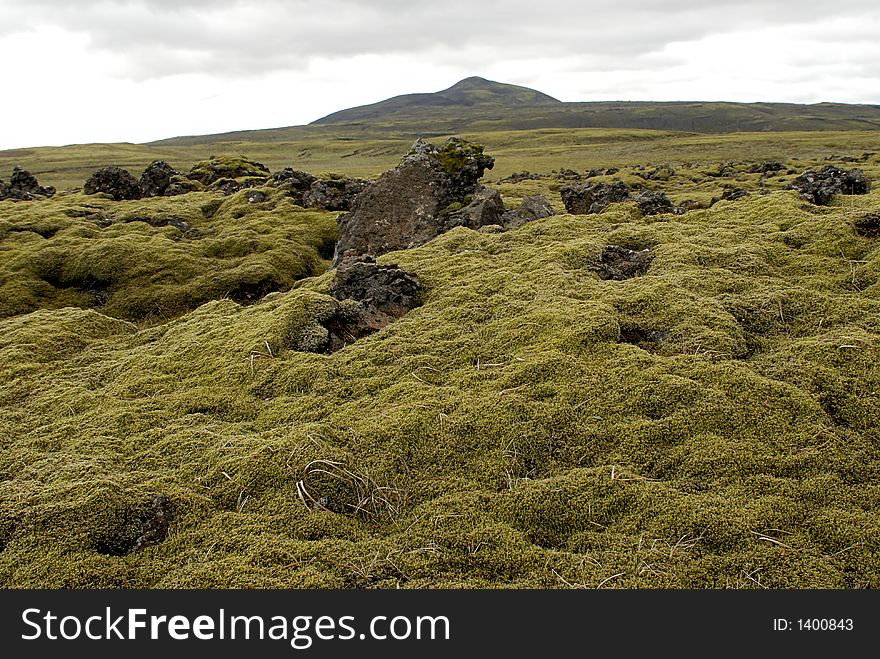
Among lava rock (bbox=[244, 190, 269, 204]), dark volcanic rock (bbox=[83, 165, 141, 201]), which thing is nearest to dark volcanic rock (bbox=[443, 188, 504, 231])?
lava rock (bbox=[244, 190, 269, 204])

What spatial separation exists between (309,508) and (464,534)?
1.43 m

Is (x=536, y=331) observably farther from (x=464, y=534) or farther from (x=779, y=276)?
(x=779, y=276)

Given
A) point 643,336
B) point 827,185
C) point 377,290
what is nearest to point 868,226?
point 827,185

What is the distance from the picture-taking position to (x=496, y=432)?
6.02 m

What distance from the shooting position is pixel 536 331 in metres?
7.89

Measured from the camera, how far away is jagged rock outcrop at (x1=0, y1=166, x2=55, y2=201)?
1328 inches

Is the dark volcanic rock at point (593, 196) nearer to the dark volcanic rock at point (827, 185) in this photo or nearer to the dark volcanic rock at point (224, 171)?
the dark volcanic rock at point (827, 185)

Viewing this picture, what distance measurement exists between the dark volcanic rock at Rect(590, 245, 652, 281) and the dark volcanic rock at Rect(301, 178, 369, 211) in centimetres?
1589

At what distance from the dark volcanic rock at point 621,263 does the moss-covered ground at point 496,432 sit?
27cm

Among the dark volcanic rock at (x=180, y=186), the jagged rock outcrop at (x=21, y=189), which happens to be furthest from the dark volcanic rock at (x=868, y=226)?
the jagged rock outcrop at (x=21, y=189)

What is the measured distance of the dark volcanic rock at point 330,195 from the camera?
82.3ft

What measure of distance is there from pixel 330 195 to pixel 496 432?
21.6 m

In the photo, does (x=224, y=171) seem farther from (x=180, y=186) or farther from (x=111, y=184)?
(x=111, y=184)

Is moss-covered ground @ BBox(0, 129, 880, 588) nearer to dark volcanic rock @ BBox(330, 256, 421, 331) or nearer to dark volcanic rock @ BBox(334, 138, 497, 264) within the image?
dark volcanic rock @ BBox(330, 256, 421, 331)
